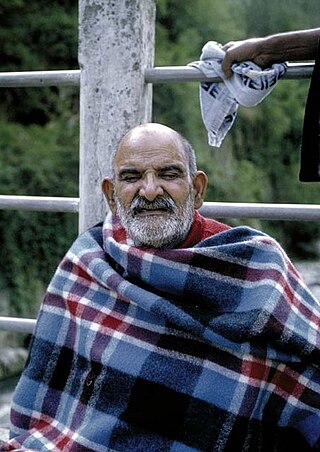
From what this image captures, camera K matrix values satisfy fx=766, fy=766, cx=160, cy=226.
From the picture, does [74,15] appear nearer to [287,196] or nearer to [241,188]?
[241,188]

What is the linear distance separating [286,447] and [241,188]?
1183cm

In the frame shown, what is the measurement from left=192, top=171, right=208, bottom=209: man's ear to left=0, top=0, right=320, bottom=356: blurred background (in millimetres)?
7333

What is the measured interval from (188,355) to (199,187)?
0.44m

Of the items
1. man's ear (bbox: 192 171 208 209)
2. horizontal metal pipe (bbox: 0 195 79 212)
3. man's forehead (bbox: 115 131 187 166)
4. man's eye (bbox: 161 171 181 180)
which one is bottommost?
horizontal metal pipe (bbox: 0 195 79 212)

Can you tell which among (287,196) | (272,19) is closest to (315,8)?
(272,19)

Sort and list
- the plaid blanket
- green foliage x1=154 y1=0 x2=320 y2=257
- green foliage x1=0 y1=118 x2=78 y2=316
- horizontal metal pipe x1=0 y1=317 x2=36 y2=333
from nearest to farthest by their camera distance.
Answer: the plaid blanket → horizontal metal pipe x1=0 y1=317 x2=36 y2=333 → green foliage x1=0 y1=118 x2=78 y2=316 → green foliage x1=154 y1=0 x2=320 y2=257

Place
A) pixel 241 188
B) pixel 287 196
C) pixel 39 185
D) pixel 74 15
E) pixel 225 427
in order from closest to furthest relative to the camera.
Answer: pixel 225 427
pixel 39 185
pixel 74 15
pixel 241 188
pixel 287 196

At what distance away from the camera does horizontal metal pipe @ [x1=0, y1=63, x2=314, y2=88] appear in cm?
180

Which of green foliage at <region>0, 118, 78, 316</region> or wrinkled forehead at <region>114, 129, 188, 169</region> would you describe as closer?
wrinkled forehead at <region>114, 129, 188, 169</region>

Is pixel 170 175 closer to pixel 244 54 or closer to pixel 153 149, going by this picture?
pixel 153 149

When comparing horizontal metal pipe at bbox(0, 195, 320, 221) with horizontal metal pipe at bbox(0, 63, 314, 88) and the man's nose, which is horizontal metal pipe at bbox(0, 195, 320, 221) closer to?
the man's nose

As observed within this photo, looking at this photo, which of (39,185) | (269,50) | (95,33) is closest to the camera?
(269,50)

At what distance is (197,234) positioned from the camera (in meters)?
1.85

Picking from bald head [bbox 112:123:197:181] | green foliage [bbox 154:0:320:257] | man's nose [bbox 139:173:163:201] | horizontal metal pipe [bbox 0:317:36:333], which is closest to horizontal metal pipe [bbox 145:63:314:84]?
bald head [bbox 112:123:197:181]
